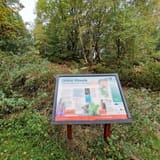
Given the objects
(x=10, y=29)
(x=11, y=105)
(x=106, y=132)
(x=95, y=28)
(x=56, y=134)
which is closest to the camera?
(x=106, y=132)

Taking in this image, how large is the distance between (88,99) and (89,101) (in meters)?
0.05

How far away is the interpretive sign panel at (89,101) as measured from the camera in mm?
2590

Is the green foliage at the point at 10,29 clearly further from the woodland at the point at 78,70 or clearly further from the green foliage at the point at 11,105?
the green foliage at the point at 11,105

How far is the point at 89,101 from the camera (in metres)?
2.83

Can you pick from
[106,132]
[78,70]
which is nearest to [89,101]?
[106,132]

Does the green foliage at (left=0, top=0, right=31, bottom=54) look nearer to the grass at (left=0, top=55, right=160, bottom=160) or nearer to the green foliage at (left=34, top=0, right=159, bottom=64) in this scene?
the green foliage at (left=34, top=0, right=159, bottom=64)

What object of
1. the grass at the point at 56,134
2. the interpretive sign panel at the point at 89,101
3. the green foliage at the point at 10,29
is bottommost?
the grass at the point at 56,134

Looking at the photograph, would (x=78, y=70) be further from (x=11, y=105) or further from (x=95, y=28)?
(x=11, y=105)

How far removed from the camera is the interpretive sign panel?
259 centimetres

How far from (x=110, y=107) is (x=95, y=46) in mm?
8281

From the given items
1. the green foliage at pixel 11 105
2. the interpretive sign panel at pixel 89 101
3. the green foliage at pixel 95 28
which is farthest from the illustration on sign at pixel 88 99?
the green foliage at pixel 95 28

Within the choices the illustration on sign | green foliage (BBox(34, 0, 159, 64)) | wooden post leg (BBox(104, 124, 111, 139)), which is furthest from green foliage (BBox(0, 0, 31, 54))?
wooden post leg (BBox(104, 124, 111, 139))

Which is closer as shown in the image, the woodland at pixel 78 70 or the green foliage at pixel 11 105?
the woodland at pixel 78 70

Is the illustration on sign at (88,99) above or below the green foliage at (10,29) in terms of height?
below
